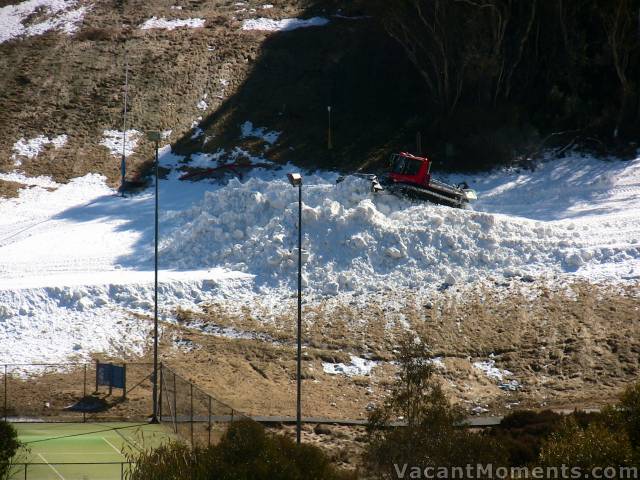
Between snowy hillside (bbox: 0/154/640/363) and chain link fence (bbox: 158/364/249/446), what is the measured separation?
6.01 metres

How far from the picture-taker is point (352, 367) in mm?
36812

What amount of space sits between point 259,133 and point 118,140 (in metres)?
8.12

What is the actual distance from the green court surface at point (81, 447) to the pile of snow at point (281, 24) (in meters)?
43.2

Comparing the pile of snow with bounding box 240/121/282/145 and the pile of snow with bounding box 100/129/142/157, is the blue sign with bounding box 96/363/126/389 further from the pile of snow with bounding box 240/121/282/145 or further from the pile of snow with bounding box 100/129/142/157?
the pile of snow with bounding box 240/121/282/145

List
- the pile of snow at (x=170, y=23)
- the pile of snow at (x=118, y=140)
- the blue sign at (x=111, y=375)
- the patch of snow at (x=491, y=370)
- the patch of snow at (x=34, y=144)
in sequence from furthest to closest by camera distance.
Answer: the pile of snow at (x=170, y=23)
the pile of snow at (x=118, y=140)
the patch of snow at (x=34, y=144)
the patch of snow at (x=491, y=370)
the blue sign at (x=111, y=375)

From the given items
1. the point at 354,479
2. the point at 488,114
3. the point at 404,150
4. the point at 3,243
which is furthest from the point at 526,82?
the point at 354,479

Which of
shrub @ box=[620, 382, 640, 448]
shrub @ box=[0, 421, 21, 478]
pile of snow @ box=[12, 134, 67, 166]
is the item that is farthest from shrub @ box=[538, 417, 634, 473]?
pile of snow @ box=[12, 134, 67, 166]

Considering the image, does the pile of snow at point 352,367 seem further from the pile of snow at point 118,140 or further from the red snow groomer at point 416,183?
the pile of snow at point 118,140

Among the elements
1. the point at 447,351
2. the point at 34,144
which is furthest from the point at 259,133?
the point at 447,351

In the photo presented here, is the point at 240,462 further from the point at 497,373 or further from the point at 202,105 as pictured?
the point at 202,105

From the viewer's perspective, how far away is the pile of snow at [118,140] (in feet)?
187

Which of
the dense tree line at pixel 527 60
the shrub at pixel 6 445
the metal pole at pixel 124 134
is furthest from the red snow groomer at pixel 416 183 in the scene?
the shrub at pixel 6 445

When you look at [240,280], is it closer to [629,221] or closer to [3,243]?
[3,243]

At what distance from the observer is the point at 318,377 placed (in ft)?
118
